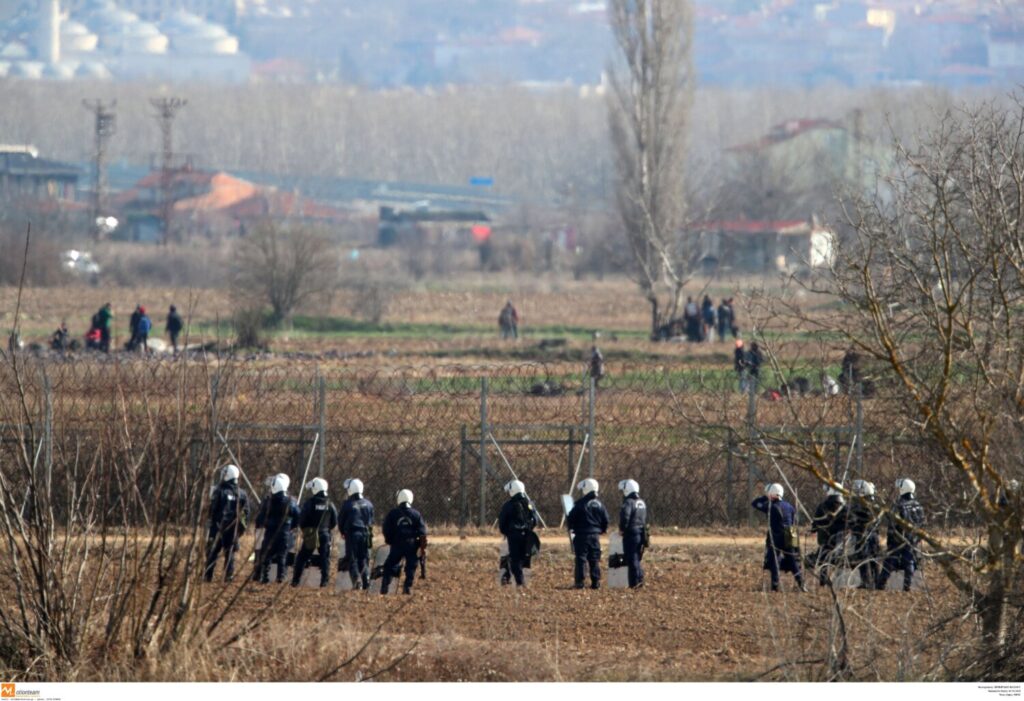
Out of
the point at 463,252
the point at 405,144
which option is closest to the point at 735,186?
the point at 463,252

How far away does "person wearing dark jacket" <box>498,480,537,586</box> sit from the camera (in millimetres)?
14672

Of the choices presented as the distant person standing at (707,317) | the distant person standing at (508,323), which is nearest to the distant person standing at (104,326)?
the distant person standing at (508,323)

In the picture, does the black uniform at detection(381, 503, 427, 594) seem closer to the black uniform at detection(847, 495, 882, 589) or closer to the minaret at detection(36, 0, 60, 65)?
the black uniform at detection(847, 495, 882, 589)

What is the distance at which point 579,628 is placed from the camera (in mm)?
13453

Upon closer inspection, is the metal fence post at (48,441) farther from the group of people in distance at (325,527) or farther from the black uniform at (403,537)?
the black uniform at (403,537)

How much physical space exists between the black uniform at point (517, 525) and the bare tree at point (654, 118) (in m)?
32.4

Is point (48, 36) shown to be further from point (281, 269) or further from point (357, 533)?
point (357, 533)

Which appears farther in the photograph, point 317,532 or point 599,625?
point 317,532

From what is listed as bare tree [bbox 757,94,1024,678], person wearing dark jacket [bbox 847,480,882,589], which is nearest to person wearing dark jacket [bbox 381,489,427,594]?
person wearing dark jacket [bbox 847,480,882,589]

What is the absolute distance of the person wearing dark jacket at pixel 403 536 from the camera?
14500mm

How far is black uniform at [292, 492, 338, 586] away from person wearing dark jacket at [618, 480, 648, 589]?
109 inches

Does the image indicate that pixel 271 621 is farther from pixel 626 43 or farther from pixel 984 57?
pixel 984 57

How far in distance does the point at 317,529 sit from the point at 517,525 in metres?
1.88

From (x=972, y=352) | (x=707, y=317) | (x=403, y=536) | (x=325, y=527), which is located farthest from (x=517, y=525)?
(x=707, y=317)
